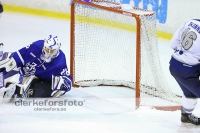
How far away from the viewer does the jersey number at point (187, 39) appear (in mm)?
4114

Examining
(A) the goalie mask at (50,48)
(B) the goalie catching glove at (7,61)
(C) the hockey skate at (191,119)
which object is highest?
Result: (A) the goalie mask at (50,48)

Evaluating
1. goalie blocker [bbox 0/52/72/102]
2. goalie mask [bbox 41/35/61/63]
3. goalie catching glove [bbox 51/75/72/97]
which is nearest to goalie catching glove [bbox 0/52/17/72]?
goalie blocker [bbox 0/52/72/102]

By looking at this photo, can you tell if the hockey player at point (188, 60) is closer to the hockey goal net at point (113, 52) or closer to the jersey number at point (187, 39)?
the jersey number at point (187, 39)

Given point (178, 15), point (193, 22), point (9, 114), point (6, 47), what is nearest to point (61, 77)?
point (9, 114)

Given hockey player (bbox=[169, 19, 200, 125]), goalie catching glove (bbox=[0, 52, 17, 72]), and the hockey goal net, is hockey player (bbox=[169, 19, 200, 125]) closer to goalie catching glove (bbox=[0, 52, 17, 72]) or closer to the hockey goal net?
the hockey goal net

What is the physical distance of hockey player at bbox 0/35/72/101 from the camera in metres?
4.87

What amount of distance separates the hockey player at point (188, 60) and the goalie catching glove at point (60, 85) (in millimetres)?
1038

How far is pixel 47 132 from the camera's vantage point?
161 inches

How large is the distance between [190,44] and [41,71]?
1.40 meters

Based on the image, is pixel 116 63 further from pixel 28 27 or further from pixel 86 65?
pixel 28 27

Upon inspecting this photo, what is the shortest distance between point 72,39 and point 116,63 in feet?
1.49

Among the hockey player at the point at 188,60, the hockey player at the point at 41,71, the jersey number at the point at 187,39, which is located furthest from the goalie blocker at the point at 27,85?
the jersey number at the point at 187,39

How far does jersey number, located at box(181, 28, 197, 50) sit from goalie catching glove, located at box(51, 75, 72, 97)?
119 cm

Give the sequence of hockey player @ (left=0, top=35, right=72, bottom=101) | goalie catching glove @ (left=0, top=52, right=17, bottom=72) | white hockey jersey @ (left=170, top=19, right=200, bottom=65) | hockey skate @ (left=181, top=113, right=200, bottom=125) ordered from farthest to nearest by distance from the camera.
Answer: hockey player @ (left=0, top=35, right=72, bottom=101)
goalie catching glove @ (left=0, top=52, right=17, bottom=72)
hockey skate @ (left=181, top=113, right=200, bottom=125)
white hockey jersey @ (left=170, top=19, right=200, bottom=65)
